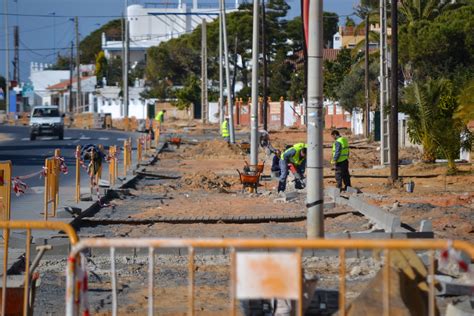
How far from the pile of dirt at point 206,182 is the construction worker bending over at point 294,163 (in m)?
2.41

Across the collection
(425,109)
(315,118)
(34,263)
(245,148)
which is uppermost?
(425,109)

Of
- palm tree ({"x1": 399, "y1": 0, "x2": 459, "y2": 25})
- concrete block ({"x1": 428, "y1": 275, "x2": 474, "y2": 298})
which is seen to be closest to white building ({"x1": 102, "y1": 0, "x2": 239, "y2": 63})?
palm tree ({"x1": 399, "y1": 0, "x2": 459, "y2": 25})

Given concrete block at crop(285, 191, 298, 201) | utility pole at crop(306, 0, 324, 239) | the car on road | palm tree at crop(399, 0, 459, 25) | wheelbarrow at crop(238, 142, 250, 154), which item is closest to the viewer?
utility pole at crop(306, 0, 324, 239)

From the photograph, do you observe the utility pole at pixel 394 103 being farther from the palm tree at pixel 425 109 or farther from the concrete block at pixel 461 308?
the concrete block at pixel 461 308

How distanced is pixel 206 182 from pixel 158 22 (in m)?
103

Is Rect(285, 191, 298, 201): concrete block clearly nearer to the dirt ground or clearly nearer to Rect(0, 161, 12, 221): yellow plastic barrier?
the dirt ground

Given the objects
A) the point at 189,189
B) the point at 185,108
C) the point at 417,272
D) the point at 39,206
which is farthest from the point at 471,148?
the point at 185,108

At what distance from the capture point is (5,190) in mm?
14898

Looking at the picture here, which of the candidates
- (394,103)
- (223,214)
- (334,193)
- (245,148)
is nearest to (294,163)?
(334,193)

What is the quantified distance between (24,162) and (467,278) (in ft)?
99.7

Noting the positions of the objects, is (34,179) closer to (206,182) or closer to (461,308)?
(206,182)

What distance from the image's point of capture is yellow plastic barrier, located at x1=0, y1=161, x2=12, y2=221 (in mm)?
14875

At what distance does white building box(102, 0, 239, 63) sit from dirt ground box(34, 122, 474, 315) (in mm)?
84756

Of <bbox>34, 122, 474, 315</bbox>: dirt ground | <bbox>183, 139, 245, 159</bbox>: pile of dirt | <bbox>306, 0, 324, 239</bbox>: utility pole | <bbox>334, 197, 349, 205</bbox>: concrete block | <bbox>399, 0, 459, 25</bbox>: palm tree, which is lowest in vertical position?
<bbox>34, 122, 474, 315</bbox>: dirt ground
